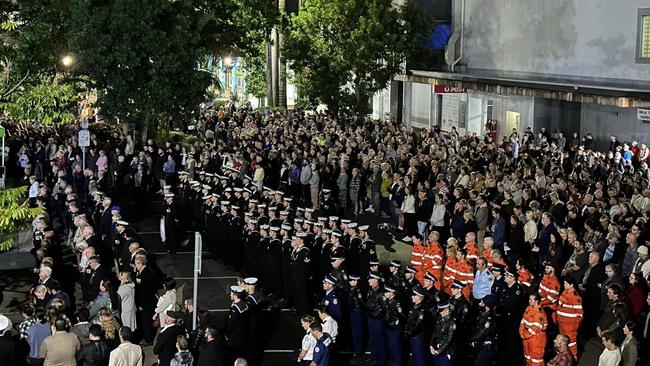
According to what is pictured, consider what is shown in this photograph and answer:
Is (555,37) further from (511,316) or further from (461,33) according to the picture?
(511,316)

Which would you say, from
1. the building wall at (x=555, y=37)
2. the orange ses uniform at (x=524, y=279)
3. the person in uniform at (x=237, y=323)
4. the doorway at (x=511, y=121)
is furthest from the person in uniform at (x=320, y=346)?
the doorway at (x=511, y=121)

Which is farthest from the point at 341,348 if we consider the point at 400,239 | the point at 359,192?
the point at 359,192

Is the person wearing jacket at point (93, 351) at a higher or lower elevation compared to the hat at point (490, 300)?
lower

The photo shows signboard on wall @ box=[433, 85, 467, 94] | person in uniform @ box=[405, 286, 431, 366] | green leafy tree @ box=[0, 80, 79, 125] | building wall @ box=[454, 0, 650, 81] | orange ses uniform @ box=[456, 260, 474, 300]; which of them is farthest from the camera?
signboard on wall @ box=[433, 85, 467, 94]

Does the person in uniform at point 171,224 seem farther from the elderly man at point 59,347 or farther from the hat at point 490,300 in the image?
the elderly man at point 59,347

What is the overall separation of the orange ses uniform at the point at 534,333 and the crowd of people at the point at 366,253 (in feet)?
0.10

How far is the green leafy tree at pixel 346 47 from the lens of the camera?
1818 inches

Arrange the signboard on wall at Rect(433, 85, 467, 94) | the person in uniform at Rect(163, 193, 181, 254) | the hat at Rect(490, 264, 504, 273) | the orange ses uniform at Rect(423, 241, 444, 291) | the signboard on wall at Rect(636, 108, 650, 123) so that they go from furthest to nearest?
1. the signboard on wall at Rect(433, 85, 467, 94)
2. the signboard on wall at Rect(636, 108, 650, 123)
3. the person in uniform at Rect(163, 193, 181, 254)
4. the orange ses uniform at Rect(423, 241, 444, 291)
5. the hat at Rect(490, 264, 504, 273)

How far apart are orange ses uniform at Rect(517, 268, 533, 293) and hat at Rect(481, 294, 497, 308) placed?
1208 millimetres

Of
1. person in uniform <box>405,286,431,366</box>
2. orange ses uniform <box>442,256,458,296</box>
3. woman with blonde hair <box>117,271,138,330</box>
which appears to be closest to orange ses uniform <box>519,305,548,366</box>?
person in uniform <box>405,286,431,366</box>

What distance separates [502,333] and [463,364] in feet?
4.33

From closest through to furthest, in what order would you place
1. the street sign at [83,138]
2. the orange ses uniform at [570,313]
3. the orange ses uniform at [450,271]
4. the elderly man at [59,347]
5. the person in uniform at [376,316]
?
the elderly man at [59,347]
the orange ses uniform at [570,313]
the person in uniform at [376,316]
the orange ses uniform at [450,271]
the street sign at [83,138]

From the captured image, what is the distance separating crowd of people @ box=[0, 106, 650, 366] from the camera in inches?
557

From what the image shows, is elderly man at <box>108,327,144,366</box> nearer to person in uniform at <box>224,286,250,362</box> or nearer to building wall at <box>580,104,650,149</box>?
person in uniform at <box>224,286,250,362</box>
